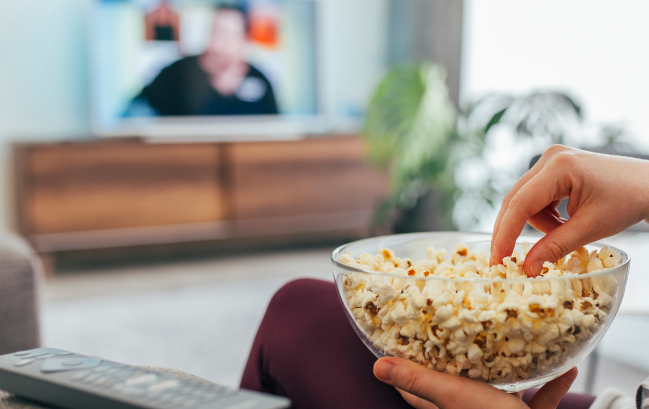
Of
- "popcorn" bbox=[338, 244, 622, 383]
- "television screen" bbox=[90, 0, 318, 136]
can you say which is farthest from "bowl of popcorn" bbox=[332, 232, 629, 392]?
"television screen" bbox=[90, 0, 318, 136]

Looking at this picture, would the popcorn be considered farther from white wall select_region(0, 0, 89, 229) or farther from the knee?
white wall select_region(0, 0, 89, 229)

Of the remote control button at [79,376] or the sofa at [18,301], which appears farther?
the sofa at [18,301]

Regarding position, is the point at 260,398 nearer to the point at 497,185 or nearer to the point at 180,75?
the point at 497,185

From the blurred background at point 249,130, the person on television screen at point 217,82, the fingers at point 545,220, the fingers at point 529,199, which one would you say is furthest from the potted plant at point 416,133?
the fingers at point 529,199

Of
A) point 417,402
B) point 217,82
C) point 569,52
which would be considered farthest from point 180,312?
point 569,52

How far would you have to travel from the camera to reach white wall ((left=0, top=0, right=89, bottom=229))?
2.97m

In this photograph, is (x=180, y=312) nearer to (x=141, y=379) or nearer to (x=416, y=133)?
(x=416, y=133)

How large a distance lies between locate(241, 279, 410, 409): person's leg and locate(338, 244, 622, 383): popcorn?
17 cm

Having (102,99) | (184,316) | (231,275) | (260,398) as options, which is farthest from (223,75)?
(260,398)

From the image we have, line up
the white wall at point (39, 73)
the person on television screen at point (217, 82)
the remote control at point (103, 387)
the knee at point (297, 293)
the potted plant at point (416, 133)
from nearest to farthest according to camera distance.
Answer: the remote control at point (103, 387) < the knee at point (297, 293) < the potted plant at point (416, 133) < the white wall at point (39, 73) < the person on television screen at point (217, 82)

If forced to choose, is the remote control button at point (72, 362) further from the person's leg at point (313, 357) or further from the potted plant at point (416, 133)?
the potted plant at point (416, 133)

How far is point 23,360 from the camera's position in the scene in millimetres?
406

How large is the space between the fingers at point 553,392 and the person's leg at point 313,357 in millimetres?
124

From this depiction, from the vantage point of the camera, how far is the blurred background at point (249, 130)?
2.68 meters
